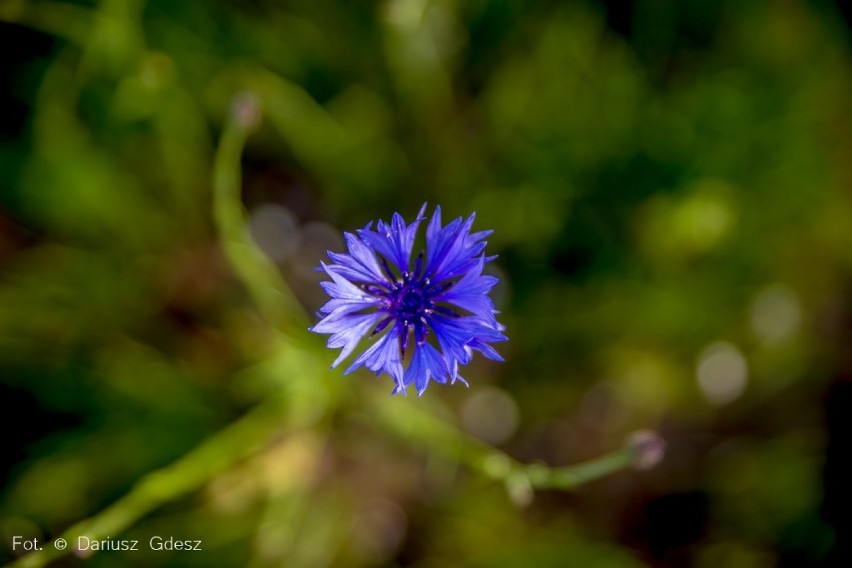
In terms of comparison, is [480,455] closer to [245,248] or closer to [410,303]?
[410,303]

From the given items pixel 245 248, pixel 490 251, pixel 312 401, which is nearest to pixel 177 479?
pixel 312 401

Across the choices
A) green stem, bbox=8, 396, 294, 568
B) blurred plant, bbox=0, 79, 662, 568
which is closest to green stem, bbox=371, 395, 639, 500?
blurred plant, bbox=0, 79, 662, 568

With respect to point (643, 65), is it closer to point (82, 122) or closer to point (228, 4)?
point (228, 4)

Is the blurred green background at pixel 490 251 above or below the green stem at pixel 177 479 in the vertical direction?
above

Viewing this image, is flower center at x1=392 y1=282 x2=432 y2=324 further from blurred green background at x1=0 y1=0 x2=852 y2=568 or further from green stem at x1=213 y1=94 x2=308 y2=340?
blurred green background at x1=0 y1=0 x2=852 y2=568

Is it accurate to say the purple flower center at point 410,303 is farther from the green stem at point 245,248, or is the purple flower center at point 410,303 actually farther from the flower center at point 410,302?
the green stem at point 245,248

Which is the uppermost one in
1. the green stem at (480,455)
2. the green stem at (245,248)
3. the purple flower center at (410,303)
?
the green stem at (245,248)

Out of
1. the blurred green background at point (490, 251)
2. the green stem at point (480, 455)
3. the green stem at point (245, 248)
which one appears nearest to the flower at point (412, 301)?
the green stem at point (480, 455)

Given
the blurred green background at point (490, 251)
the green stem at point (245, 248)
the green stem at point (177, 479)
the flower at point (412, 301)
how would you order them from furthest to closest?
the blurred green background at point (490, 251) < the green stem at point (245, 248) < the green stem at point (177, 479) < the flower at point (412, 301)
